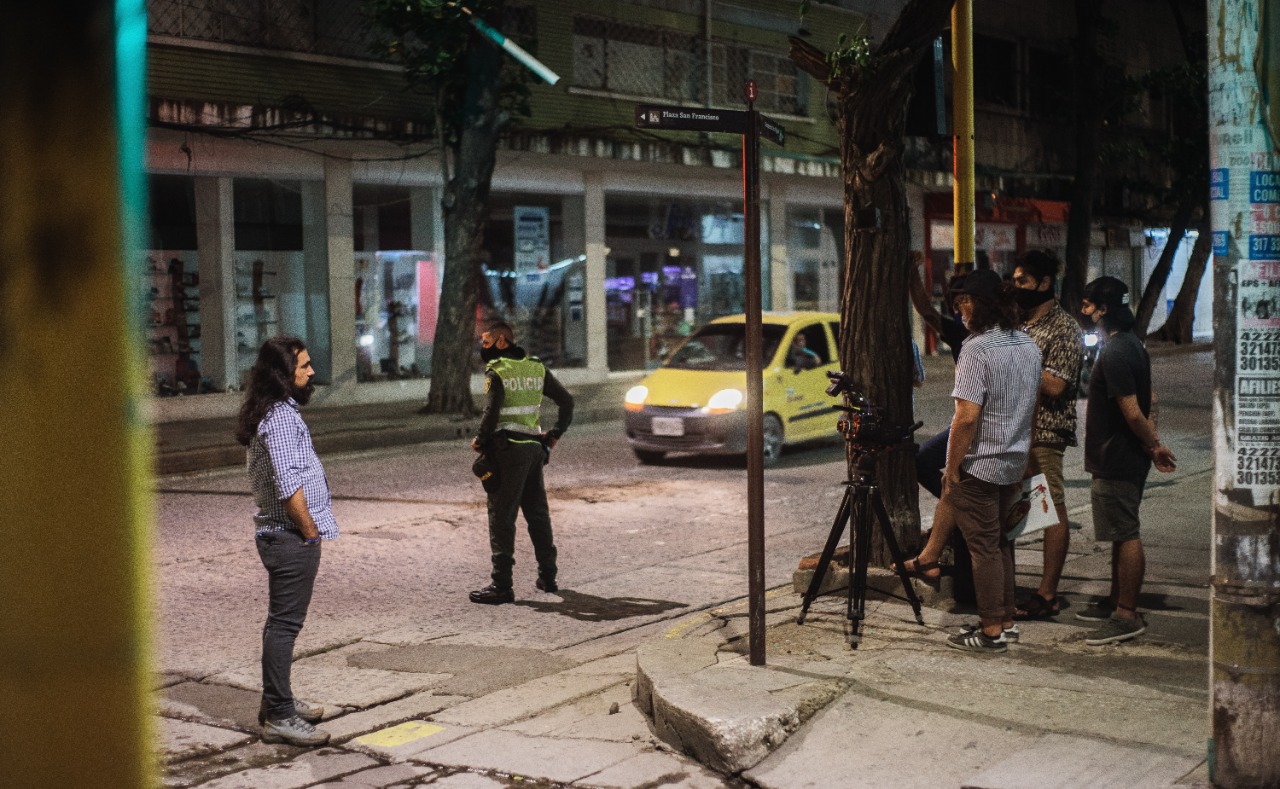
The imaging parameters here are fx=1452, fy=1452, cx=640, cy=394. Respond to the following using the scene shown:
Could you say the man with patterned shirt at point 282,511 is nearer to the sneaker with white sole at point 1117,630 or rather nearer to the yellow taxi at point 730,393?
the sneaker with white sole at point 1117,630

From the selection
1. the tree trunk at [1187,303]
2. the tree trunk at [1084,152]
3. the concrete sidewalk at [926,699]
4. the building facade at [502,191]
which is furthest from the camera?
the tree trunk at [1187,303]

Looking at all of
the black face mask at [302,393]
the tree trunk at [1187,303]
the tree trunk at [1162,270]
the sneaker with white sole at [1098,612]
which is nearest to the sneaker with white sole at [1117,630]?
the sneaker with white sole at [1098,612]

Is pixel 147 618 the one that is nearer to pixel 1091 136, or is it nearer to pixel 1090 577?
pixel 1090 577

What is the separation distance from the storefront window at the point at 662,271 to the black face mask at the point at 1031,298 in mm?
18632

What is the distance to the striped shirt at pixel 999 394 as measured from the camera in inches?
268

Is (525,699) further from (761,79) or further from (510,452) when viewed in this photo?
(761,79)

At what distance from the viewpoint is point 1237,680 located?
4.82 metres

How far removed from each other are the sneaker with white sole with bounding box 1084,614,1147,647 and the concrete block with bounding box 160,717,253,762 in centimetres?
402

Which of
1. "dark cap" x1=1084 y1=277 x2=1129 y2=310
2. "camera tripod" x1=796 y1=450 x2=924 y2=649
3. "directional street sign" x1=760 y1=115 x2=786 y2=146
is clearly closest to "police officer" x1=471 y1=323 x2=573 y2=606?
"camera tripod" x1=796 y1=450 x2=924 y2=649

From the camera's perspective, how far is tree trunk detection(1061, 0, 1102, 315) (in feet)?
106

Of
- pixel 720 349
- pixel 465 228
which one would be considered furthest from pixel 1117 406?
pixel 465 228

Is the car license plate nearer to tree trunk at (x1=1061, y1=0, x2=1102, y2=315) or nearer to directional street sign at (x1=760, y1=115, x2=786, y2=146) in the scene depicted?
directional street sign at (x1=760, y1=115, x2=786, y2=146)

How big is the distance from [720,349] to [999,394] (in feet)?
28.9

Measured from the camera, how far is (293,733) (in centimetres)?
611
